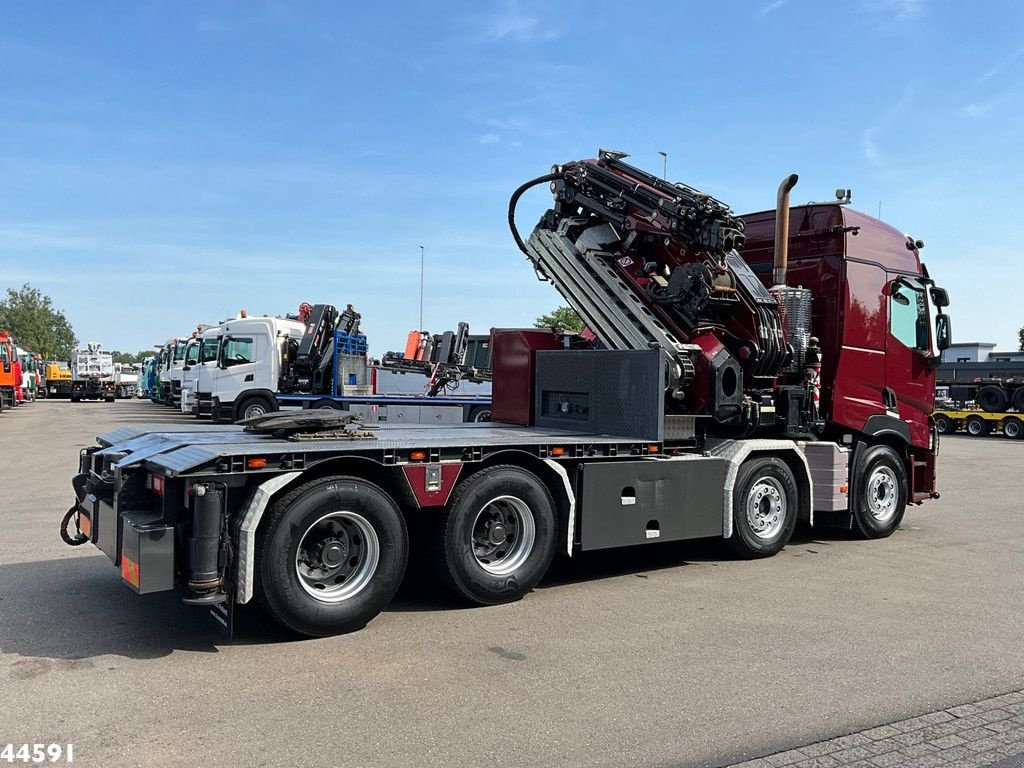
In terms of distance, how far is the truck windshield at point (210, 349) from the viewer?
75.4ft

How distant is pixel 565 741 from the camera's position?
3.97 meters

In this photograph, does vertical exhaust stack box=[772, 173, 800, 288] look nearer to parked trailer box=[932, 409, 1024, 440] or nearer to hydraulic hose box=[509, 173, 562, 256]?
hydraulic hose box=[509, 173, 562, 256]

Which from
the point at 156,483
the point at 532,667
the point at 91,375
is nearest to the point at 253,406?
the point at 156,483

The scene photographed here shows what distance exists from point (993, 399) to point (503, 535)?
31612 mm

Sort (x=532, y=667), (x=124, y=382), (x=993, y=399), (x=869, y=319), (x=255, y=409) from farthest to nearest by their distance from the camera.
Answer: (x=124, y=382), (x=993, y=399), (x=255, y=409), (x=869, y=319), (x=532, y=667)

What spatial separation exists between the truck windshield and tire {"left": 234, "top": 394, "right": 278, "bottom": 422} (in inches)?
84.5

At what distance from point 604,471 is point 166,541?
134 inches

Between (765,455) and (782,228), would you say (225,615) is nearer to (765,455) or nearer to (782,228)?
(765,455)

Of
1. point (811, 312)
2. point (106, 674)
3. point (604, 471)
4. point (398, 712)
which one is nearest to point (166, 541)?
point (106, 674)

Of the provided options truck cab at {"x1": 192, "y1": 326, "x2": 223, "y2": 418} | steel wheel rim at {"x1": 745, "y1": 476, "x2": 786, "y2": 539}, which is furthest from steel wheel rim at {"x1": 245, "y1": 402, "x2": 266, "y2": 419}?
steel wheel rim at {"x1": 745, "y1": 476, "x2": 786, "y2": 539}

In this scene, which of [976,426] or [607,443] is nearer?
[607,443]

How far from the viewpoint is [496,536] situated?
6.47m

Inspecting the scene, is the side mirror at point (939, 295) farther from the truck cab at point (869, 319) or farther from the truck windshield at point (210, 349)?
the truck windshield at point (210, 349)

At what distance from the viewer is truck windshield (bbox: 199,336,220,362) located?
23.0 m
